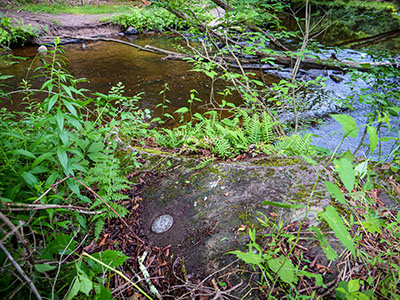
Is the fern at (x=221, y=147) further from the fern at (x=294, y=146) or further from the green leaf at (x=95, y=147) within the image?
the green leaf at (x=95, y=147)

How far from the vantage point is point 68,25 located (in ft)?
45.9

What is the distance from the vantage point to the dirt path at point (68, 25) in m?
12.8

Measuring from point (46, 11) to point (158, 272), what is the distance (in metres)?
21.2

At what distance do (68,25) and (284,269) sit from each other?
17767 mm

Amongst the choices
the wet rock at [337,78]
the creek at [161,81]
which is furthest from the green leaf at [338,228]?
the wet rock at [337,78]

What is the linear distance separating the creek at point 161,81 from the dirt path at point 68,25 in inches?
105

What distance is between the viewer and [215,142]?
3.07m

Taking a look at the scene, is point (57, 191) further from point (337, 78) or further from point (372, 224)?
point (337, 78)

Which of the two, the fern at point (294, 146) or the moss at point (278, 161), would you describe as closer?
the moss at point (278, 161)

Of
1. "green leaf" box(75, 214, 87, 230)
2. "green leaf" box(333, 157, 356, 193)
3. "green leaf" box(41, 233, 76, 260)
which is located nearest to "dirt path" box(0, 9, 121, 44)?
"green leaf" box(75, 214, 87, 230)

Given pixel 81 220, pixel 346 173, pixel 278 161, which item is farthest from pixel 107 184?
pixel 346 173

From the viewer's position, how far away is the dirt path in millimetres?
12769

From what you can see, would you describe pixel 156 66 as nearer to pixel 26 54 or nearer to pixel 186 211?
pixel 26 54

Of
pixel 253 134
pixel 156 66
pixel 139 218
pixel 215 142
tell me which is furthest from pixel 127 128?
pixel 156 66
